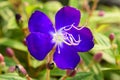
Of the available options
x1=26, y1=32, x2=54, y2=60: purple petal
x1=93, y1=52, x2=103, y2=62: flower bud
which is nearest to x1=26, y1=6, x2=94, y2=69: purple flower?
x1=26, y1=32, x2=54, y2=60: purple petal

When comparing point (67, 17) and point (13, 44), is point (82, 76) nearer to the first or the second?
point (67, 17)

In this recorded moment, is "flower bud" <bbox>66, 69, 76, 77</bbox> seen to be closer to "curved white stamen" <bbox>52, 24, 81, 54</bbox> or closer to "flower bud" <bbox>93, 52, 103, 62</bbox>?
"curved white stamen" <bbox>52, 24, 81, 54</bbox>

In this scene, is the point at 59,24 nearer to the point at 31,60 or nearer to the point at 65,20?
the point at 65,20

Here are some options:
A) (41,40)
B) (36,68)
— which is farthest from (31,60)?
(41,40)

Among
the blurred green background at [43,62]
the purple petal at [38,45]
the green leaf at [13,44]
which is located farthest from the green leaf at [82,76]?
the green leaf at [13,44]

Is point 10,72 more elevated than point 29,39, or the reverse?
point 29,39

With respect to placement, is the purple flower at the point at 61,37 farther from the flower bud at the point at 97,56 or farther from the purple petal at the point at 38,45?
the flower bud at the point at 97,56

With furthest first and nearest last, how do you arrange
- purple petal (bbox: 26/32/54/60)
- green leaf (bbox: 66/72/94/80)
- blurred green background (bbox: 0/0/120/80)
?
blurred green background (bbox: 0/0/120/80) → green leaf (bbox: 66/72/94/80) → purple petal (bbox: 26/32/54/60)

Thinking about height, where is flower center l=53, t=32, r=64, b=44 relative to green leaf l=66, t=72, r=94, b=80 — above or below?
above
